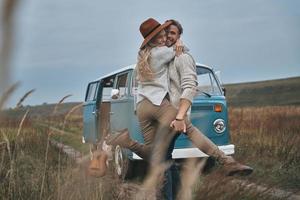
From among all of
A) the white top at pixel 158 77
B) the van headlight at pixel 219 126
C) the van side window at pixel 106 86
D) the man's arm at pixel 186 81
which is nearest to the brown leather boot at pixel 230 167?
the man's arm at pixel 186 81

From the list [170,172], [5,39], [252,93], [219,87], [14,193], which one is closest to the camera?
[5,39]

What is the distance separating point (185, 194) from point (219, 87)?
627cm

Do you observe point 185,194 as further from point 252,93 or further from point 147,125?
point 252,93

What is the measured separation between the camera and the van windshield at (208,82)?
9.02 metres

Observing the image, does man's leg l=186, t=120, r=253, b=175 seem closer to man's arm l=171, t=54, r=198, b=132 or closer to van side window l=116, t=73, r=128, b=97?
man's arm l=171, t=54, r=198, b=132

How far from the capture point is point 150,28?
4.18 metres

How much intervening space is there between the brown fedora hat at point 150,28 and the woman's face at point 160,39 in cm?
3

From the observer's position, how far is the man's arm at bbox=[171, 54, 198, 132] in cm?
381

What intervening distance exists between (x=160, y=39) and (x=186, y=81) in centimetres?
45

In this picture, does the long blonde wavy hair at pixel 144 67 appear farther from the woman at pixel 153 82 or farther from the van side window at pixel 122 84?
the van side window at pixel 122 84

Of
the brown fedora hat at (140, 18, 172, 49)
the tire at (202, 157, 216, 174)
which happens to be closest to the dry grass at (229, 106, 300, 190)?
the tire at (202, 157, 216, 174)

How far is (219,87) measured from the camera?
29.8 feet

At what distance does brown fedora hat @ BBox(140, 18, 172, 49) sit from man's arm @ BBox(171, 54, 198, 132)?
0.29 meters

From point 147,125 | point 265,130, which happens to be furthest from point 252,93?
point 147,125
